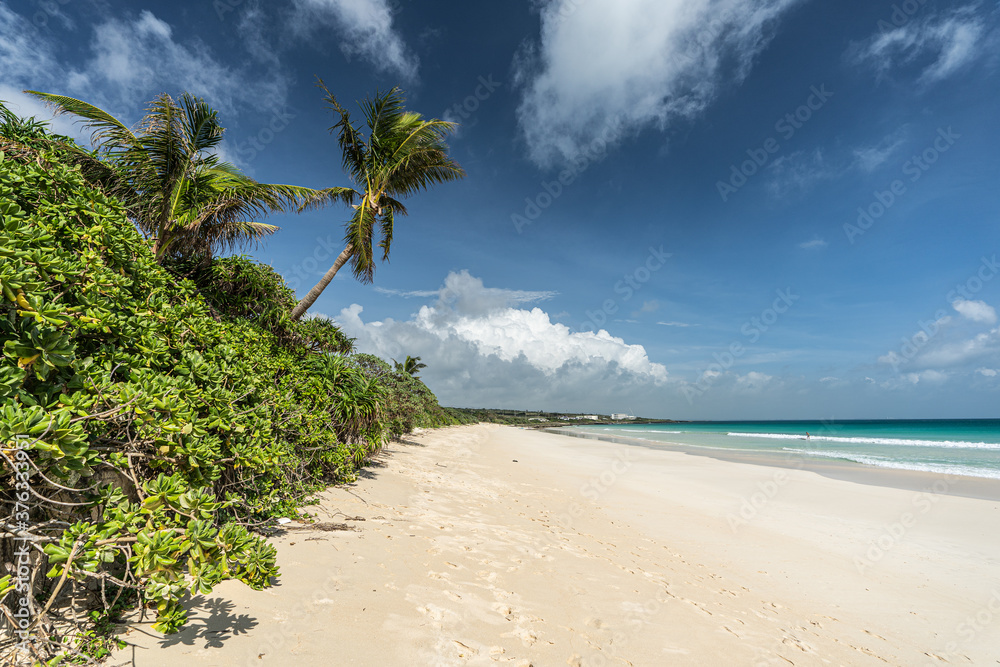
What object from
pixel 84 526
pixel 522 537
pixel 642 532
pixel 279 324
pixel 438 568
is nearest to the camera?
pixel 84 526

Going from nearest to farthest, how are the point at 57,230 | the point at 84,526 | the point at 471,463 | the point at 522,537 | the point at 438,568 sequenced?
1. the point at 84,526
2. the point at 57,230
3. the point at 438,568
4. the point at 522,537
5. the point at 471,463

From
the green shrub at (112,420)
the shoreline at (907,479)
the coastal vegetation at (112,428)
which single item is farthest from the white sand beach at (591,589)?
the shoreline at (907,479)

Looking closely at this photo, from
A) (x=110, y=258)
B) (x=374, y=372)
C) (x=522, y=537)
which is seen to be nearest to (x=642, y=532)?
(x=522, y=537)

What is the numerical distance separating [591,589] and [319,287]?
9005 millimetres

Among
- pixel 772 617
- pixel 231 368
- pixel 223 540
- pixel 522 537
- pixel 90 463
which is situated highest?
pixel 231 368

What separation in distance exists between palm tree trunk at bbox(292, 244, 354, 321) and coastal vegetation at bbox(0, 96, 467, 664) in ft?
10.3

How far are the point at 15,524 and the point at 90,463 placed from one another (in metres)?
0.41

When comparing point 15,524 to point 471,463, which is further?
point 471,463

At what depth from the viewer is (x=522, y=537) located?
17.6 ft

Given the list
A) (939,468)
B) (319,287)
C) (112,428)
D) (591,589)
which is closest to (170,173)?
(319,287)

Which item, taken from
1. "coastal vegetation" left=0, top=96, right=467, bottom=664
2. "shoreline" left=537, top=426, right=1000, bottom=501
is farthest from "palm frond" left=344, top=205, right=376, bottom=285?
"shoreline" left=537, top=426, right=1000, bottom=501

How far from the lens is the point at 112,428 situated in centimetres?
277

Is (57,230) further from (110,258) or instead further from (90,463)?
(90,463)

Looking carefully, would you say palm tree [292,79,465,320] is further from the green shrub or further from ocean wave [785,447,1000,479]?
ocean wave [785,447,1000,479]
